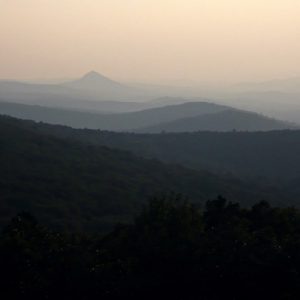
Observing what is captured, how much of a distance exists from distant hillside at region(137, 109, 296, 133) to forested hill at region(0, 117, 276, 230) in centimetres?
8157

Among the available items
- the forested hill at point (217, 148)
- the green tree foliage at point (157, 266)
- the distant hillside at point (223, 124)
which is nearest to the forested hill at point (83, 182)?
the forested hill at point (217, 148)

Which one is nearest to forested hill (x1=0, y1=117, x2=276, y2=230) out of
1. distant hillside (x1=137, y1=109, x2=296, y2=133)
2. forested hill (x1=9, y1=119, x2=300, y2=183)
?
forested hill (x1=9, y1=119, x2=300, y2=183)

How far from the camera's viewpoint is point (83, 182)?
5375 centimetres

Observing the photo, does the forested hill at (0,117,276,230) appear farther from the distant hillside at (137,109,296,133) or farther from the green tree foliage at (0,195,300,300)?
the distant hillside at (137,109,296,133)

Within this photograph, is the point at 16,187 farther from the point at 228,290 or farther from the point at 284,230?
the point at 228,290

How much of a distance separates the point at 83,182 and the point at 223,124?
101m

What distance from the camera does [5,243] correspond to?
15570 mm

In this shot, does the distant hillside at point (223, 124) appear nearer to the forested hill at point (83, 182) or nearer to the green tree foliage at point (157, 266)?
the forested hill at point (83, 182)

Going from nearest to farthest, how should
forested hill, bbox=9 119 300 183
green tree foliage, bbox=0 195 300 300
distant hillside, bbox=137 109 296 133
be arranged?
green tree foliage, bbox=0 195 300 300, forested hill, bbox=9 119 300 183, distant hillside, bbox=137 109 296 133

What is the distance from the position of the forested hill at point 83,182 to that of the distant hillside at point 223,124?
268 ft

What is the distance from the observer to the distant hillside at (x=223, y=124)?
148750mm

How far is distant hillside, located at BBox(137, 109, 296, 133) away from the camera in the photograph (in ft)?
488

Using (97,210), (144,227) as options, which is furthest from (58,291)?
(97,210)

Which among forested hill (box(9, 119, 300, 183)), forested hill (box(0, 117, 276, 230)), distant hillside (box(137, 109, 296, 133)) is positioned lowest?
forested hill (box(0, 117, 276, 230))
